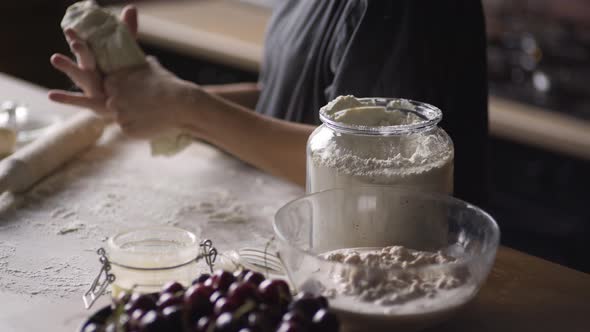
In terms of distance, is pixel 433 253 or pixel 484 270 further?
pixel 433 253

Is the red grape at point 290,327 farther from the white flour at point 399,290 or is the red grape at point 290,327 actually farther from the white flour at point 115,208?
the white flour at point 115,208

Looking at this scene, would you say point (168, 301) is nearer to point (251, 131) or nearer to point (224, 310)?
point (224, 310)

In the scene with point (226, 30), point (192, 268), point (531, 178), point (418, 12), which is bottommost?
point (531, 178)

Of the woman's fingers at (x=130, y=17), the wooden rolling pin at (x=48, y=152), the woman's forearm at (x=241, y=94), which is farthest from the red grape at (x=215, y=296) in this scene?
the woman's forearm at (x=241, y=94)

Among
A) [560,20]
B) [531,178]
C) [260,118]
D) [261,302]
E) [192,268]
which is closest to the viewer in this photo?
[261,302]

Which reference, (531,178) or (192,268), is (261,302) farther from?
(531,178)

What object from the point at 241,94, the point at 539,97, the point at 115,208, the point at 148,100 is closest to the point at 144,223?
the point at 115,208

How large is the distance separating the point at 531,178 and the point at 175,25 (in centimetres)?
139

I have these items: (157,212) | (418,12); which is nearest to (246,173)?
(157,212)

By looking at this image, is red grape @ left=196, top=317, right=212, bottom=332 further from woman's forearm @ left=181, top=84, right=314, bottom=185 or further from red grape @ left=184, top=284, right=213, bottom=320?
woman's forearm @ left=181, top=84, right=314, bottom=185

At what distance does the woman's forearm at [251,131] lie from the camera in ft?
4.10

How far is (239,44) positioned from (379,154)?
5.54ft

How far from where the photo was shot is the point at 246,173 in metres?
1.36

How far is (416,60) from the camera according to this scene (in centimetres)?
114
